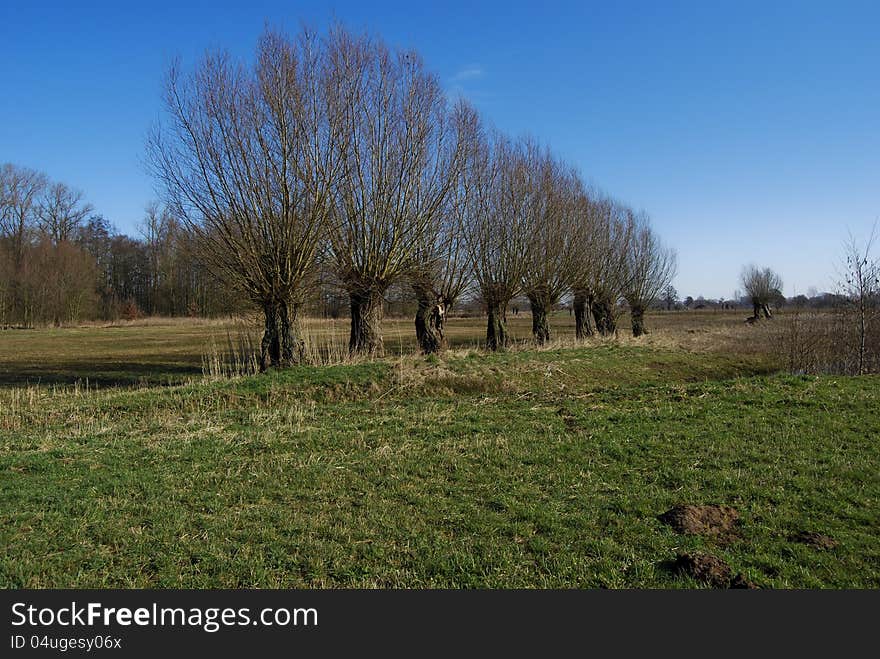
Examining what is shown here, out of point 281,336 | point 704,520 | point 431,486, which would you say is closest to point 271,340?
point 281,336

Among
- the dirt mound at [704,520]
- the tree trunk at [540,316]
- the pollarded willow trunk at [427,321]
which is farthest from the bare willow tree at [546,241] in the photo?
the dirt mound at [704,520]

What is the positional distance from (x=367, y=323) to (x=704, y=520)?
1504 centimetres

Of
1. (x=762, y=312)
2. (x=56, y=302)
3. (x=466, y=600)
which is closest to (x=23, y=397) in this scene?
(x=466, y=600)

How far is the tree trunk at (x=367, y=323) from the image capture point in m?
19.1

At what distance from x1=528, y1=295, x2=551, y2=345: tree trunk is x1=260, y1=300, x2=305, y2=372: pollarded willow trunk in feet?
44.4

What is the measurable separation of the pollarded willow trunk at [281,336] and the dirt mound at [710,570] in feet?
45.2

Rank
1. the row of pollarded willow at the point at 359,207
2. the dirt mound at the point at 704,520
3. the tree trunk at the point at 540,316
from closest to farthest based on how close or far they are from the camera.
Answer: the dirt mound at the point at 704,520 → the row of pollarded willow at the point at 359,207 → the tree trunk at the point at 540,316

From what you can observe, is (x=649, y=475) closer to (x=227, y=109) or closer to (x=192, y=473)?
(x=192, y=473)

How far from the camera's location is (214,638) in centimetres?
375

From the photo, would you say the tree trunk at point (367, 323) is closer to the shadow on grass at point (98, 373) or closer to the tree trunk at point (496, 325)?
the shadow on grass at point (98, 373)

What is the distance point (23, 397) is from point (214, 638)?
1364cm

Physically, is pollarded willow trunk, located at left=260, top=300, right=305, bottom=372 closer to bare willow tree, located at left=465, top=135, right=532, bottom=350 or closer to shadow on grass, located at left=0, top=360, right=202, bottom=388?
shadow on grass, located at left=0, top=360, right=202, bottom=388

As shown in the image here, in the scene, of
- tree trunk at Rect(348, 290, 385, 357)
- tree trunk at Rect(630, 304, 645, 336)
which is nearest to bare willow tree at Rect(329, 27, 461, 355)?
tree trunk at Rect(348, 290, 385, 357)

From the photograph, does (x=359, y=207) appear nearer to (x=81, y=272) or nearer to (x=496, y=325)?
(x=496, y=325)
